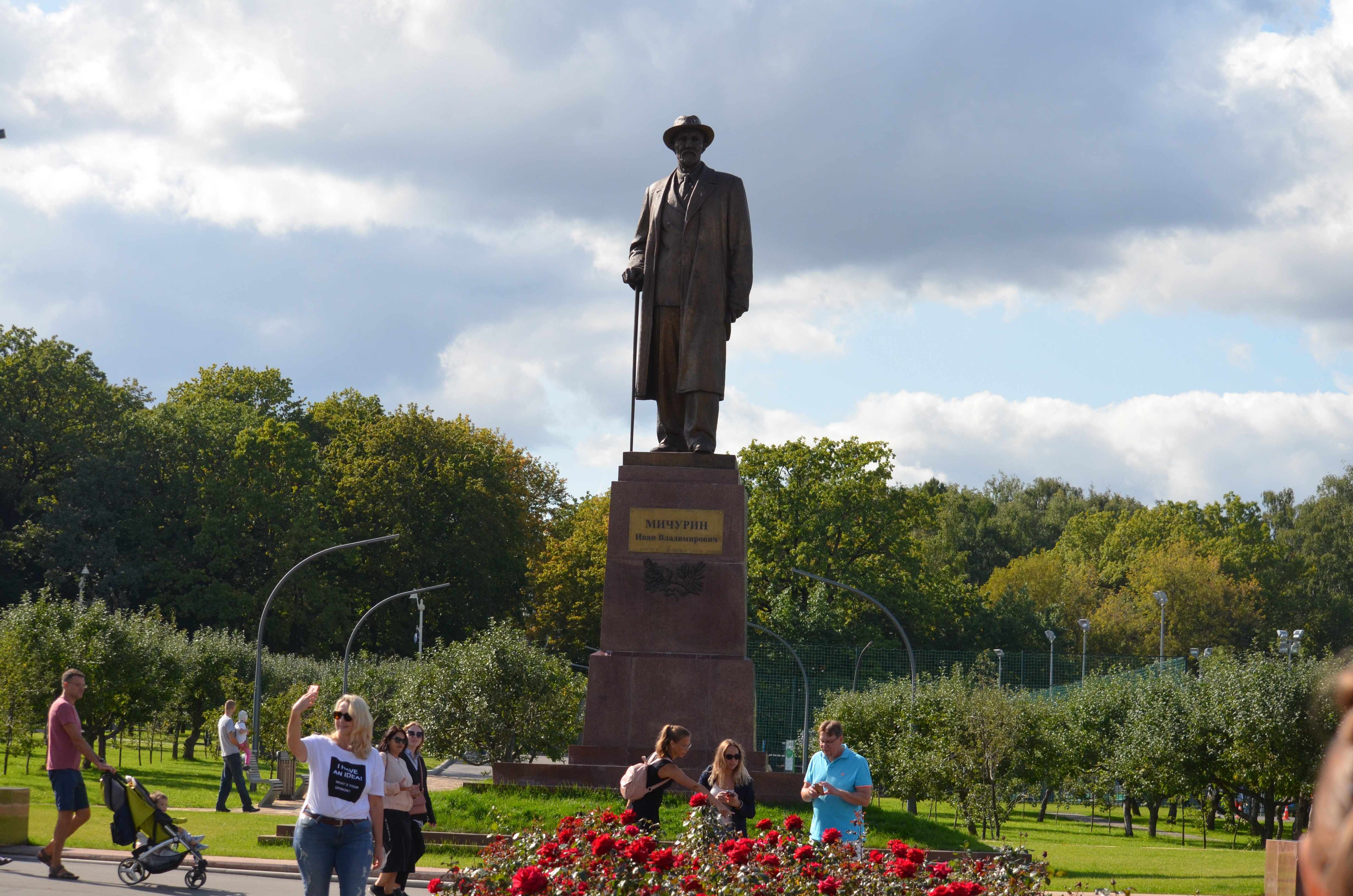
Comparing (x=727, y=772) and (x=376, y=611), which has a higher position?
(x=376, y=611)

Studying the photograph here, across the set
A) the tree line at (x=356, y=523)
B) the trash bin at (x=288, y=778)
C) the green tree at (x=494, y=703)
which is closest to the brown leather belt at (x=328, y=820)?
the green tree at (x=494, y=703)

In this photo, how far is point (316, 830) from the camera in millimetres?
7121

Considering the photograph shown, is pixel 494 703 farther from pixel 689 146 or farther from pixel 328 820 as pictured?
pixel 328 820

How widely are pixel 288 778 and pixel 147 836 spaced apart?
51.0 feet

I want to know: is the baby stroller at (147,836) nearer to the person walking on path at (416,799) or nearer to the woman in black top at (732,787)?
the person walking on path at (416,799)

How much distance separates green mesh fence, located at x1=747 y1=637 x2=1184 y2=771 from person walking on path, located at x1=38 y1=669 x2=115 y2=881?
2888cm

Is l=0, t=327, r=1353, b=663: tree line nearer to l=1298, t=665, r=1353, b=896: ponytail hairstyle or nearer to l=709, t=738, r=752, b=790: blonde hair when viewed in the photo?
l=709, t=738, r=752, b=790: blonde hair

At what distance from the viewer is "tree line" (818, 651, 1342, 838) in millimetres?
24094

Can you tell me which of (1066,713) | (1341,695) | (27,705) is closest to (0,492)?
(27,705)

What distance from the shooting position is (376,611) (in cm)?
5138

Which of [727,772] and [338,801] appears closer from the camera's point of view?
[338,801]

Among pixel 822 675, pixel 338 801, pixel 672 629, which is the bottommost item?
pixel 338 801

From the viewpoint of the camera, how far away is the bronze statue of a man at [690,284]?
48.8ft

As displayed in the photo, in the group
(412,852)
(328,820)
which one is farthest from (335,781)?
(412,852)
